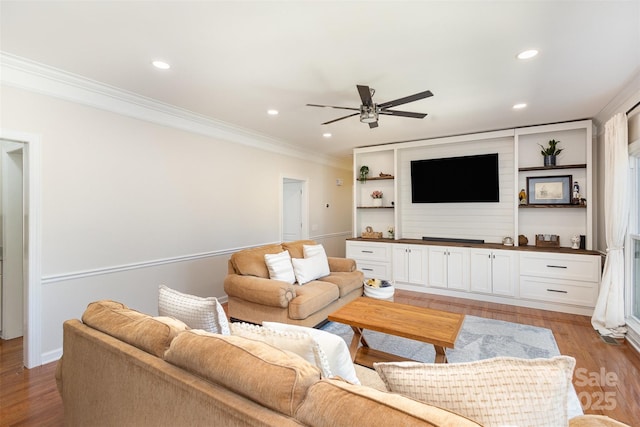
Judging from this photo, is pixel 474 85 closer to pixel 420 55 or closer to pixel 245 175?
pixel 420 55

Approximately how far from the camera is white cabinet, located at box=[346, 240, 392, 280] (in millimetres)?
Result: 5188

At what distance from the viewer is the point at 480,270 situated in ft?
14.6

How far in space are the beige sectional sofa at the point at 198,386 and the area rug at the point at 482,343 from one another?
1.33 m

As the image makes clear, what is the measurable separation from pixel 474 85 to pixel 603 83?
4.02 ft

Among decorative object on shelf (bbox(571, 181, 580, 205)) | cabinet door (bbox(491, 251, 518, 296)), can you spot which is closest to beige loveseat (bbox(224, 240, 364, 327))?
cabinet door (bbox(491, 251, 518, 296))

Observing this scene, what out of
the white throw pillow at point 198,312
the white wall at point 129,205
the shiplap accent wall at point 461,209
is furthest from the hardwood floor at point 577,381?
the shiplap accent wall at point 461,209

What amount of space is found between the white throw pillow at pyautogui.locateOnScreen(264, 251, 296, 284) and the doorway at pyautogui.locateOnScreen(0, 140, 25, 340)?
103 inches

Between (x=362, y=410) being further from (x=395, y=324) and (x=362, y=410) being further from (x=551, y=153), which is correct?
(x=551, y=153)

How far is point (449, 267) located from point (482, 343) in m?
1.76

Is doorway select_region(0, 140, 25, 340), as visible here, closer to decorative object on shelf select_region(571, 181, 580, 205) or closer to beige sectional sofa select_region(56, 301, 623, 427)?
beige sectional sofa select_region(56, 301, 623, 427)

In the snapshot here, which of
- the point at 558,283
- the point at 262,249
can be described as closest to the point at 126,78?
the point at 262,249

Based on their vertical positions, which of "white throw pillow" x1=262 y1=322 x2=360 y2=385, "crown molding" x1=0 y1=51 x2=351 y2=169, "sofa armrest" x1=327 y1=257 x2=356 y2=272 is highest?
"crown molding" x1=0 y1=51 x2=351 y2=169

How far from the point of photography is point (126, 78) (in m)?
2.74

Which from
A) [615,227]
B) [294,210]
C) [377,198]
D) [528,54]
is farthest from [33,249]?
[615,227]
